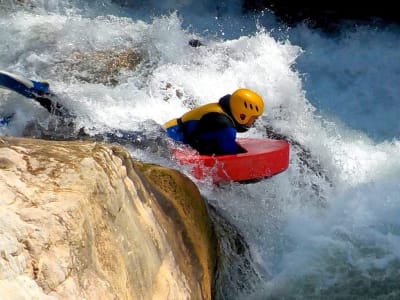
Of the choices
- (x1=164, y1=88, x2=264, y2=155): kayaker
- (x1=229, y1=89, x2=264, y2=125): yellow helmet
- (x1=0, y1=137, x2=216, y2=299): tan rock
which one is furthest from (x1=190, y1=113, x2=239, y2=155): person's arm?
(x1=0, y1=137, x2=216, y2=299): tan rock

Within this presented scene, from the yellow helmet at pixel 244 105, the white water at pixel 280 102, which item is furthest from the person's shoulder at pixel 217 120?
the white water at pixel 280 102

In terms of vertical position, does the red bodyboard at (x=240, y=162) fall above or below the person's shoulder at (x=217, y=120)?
below

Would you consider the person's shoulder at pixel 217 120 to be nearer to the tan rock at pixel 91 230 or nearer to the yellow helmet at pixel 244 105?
the yellow helmet at pixel 244 105

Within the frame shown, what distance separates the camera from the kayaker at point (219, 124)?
18.2ft

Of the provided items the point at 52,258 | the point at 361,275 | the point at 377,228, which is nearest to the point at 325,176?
the point at 377,228

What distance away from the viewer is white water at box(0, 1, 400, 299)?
18.7ft

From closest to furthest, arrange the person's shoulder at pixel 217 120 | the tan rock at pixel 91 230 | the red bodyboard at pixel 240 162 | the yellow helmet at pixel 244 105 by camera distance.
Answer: the tan rock at pixel 91 230
the red bodyboard at pixel 240 162
the person's shoulder at pixel 217 120
the yellow helmet at pixel 244 105

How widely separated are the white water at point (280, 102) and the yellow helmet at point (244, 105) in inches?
26.3

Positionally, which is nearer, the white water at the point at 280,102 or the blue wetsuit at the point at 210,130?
the blue wetsuit at the point at 210,130

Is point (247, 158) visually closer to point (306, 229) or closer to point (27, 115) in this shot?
point (306, 229)

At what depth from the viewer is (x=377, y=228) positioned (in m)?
6.28

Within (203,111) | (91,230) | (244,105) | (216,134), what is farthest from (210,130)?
(91,230)

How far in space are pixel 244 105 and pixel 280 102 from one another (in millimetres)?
2491

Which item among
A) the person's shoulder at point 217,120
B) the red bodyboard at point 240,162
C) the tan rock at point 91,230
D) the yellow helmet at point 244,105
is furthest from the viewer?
the yellow helmet at point 244,105
